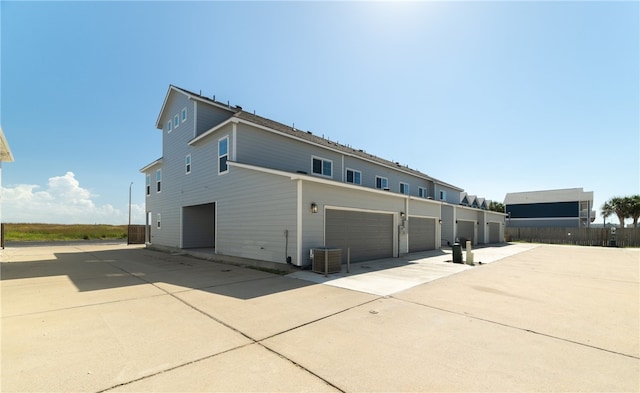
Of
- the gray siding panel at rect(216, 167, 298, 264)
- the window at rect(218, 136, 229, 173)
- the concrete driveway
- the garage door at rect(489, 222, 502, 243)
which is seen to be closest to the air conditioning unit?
the gray siding panel at rect(216, 167, 298, 264)

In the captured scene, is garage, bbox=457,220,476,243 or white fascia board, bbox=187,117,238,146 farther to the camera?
garage, bbox=457,220,476,243

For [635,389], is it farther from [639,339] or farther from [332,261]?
[332,261]

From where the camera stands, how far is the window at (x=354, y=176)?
17.6 meters

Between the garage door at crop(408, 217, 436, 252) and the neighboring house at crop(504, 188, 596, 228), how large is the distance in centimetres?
2797

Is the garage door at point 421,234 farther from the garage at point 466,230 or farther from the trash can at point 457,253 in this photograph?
the garage at point 466,230

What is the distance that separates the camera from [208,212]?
17656 millimetres

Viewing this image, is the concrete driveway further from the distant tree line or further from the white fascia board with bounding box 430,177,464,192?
the distant tree line

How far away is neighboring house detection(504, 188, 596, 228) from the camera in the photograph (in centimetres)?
3647

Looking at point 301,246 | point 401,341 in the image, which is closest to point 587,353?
point 401,341

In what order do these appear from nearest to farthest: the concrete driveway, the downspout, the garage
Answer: the concrete driveway, the downspout, the garage

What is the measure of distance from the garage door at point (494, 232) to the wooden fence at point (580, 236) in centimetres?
290

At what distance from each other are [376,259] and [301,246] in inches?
188

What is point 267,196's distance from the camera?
10.8 metres

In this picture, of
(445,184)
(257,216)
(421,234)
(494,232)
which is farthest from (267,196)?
(494,232)
